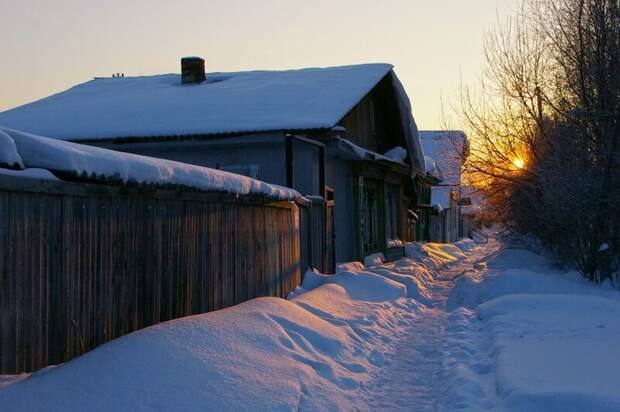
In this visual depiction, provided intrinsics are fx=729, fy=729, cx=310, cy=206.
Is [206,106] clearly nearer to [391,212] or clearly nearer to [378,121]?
[378,121]

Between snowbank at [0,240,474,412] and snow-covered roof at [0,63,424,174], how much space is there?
6717 mm

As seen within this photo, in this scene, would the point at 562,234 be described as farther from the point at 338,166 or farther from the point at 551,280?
the point at 338,166

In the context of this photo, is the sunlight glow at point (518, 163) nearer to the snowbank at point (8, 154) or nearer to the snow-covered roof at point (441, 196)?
the snowbank at point (8, 154)

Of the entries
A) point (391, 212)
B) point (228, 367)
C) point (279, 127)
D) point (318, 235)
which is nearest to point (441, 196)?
point (391, 212)

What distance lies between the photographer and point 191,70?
20391mm

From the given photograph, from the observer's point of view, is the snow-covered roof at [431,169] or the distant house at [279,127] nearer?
the distant house at [279,127]

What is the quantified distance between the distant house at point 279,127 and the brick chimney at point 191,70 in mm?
28

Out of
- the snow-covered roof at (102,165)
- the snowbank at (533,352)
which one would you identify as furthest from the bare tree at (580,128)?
the snow-covered roof at (102,165)

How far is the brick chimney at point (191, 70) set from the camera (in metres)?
20.4

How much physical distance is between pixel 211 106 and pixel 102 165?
37.5ft

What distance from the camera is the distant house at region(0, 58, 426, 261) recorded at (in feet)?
48.0

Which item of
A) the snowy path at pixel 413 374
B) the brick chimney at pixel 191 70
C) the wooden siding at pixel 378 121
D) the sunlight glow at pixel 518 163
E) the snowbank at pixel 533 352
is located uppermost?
the brick chimney at pixel 191 70

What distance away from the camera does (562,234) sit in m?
15.4

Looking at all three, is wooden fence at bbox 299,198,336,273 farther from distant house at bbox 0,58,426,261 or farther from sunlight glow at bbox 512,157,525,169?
sunlight glow at bbox 512,157,525,169
